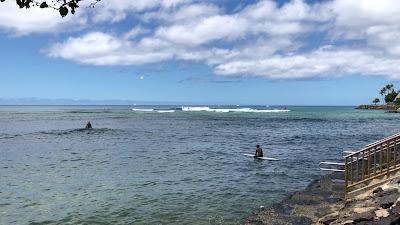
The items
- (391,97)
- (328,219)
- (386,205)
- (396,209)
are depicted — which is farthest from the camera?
(391,97)

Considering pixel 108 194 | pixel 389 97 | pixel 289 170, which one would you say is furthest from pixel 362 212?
pixel 389 97

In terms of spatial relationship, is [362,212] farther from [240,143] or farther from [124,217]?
[240,143]

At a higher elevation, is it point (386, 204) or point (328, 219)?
point (386, 204)

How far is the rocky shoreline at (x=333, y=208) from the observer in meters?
12.5

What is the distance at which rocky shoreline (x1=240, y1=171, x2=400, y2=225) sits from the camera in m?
12.5

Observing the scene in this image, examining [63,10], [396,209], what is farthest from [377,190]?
[63,10]

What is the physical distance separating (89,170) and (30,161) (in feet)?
24.0

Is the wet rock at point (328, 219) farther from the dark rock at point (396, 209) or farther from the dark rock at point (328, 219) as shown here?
the dark rock at point (396, 209)

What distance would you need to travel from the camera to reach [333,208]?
16.8 m

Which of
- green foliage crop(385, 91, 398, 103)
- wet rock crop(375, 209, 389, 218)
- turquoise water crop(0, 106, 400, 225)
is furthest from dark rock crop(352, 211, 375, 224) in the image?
green foliage crop(385, 91, 398, 103)

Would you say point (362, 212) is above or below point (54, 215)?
above

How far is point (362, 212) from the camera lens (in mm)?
13250

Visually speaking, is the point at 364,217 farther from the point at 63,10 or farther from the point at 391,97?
the point at 391,97

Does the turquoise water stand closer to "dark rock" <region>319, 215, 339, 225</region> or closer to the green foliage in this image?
"dark rock" <region>319, 215, 339, 225</region>
